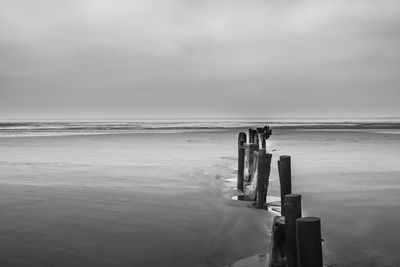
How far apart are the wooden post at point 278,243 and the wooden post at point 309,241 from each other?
3.40ft

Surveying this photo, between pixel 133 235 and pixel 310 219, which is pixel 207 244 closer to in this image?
pixel 133 235

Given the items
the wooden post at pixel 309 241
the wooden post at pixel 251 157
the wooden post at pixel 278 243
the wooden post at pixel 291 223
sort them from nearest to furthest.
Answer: the wooden post at pixel 309 241 → the wooden post at pixel 291 223 → the wooden post at pixel 278 243 → the wooden post at pixel 251 157

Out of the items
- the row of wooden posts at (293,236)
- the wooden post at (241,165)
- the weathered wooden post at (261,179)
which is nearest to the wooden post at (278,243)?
the row of wooden posts at (293,236)

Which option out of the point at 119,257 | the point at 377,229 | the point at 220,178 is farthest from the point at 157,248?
the point at 220,178

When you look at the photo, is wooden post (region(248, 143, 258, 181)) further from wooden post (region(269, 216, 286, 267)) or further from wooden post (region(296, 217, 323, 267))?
wooden post (region(296, 217, 323, 267))

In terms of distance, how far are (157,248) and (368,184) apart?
8.39 meters

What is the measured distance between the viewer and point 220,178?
45.9ft

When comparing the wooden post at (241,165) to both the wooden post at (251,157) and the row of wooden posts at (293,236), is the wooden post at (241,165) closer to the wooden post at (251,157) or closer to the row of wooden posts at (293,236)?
the wooden post at (251,157)

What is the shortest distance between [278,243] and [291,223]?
0.46m

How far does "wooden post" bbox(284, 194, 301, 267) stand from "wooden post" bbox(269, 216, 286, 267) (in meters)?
0.16

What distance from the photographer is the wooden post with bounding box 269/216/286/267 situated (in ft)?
15.8

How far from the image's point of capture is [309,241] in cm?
372

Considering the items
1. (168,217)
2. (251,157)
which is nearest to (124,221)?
(168,217)

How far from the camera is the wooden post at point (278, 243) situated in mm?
4824
